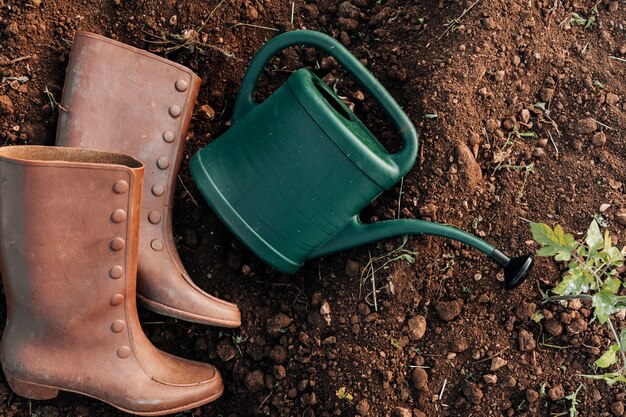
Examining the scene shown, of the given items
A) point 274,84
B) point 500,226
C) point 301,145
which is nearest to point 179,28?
point 274,84

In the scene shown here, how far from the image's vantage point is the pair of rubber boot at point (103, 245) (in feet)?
4.86

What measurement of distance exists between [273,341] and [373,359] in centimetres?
26

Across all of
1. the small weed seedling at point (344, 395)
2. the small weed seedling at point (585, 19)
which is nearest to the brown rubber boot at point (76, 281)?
the small weed seedling at point (344, 395)

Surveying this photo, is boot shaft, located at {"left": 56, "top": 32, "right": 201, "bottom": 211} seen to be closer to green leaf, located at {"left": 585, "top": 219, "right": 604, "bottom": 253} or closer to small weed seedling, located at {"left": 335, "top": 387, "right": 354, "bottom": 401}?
small weed seedling, located at {"left": 335, "top": 387, "right": 354, "bottom": 401}

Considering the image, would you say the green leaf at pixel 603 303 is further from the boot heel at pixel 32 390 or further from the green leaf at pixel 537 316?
the boot heel at pixel 32 390

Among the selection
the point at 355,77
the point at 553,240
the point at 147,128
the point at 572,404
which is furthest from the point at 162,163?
the point at 572,404

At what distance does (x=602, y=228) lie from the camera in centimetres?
183

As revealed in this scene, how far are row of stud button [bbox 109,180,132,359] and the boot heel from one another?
19 cm

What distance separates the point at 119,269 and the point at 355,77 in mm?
699

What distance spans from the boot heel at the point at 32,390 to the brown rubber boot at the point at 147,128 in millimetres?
293

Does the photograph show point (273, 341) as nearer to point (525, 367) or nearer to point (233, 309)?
point (233, 309)

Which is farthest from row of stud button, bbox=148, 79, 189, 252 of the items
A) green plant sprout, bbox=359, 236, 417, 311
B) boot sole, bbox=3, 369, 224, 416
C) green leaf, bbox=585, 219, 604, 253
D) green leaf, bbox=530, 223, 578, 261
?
green leaf, bbox=585, 219, 604, 253

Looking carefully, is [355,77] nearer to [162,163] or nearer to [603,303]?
[162,163]

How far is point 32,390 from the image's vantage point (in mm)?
1640
